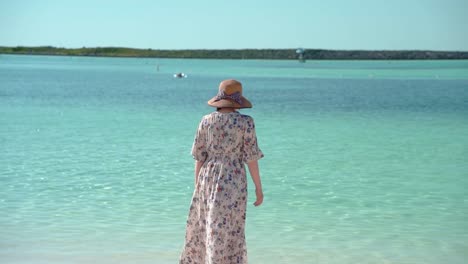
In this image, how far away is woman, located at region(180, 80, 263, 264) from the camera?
5.30 metres

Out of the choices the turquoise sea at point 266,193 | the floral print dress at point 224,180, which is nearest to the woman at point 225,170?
the floral print dress at point 224,180

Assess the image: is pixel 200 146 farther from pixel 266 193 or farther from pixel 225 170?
pixel 266 193

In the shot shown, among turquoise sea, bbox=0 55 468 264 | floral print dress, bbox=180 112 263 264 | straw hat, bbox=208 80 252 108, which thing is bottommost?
turquoise sea, bbox=0 55 468 264

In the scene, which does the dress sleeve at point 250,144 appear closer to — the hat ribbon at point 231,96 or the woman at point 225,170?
the woman at point 225,170

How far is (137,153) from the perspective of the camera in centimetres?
1509

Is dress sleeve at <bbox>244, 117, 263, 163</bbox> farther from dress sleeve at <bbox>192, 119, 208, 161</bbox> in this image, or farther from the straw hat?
dress sleeve at <bbox>192, 119, 208, 161</bbox>

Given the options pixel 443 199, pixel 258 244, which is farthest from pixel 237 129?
pixel 443 199

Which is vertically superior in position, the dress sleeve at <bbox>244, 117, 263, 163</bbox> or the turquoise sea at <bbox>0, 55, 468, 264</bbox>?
the dress sleeve at <bbox>244, 117, 263, 163</bbox>

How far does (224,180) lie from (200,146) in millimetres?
283

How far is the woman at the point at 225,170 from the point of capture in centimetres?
530

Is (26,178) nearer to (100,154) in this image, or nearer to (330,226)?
(100,154)

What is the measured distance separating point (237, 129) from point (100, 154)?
9.85 meters

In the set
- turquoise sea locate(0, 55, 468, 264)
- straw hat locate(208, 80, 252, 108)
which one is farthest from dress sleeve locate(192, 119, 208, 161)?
turquoise sea locate(0, 55, 468, 264)

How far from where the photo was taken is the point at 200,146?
5.41 m
